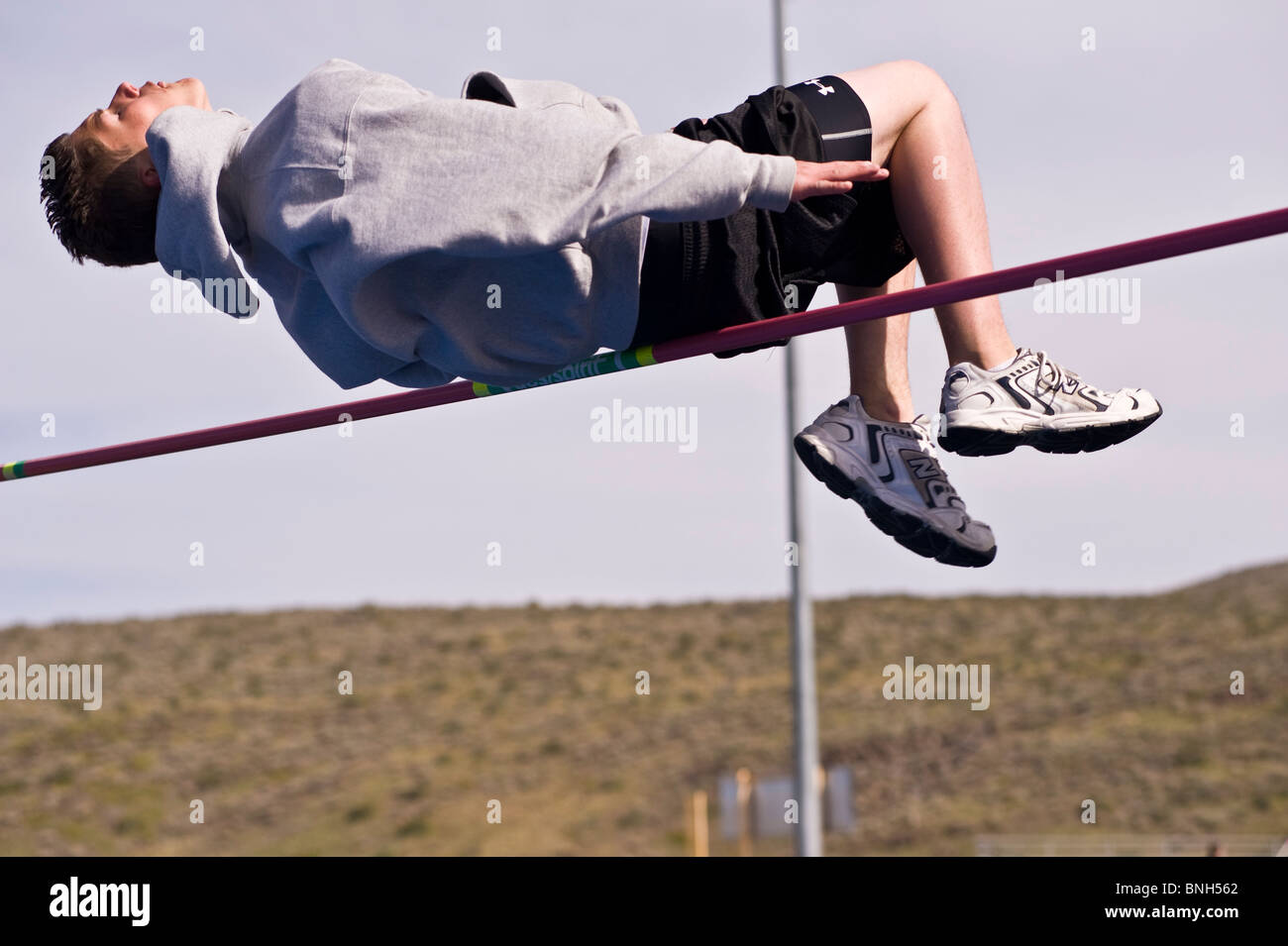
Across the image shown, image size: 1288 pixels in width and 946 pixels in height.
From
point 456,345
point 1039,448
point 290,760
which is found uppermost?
point 456,345

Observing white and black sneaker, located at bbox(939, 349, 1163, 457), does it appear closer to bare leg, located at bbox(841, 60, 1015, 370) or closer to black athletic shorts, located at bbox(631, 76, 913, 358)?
bare leg, located at bbox(841, 60, 1015, 370)

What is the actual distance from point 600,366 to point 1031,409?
3.22 ft

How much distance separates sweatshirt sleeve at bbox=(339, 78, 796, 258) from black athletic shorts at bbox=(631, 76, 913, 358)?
0.80ft

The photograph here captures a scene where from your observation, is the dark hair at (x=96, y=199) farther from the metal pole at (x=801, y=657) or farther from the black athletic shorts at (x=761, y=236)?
the metal pole at (x=801, y=657)

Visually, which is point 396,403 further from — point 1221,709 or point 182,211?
point 1221,709

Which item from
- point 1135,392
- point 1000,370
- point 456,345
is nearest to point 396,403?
point 456,345

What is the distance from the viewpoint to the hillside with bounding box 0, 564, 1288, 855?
28609 millimetres

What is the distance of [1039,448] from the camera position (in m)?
3.33

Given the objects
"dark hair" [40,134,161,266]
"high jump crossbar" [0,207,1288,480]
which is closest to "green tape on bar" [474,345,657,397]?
"high jump crossbar" [0,207,1288,480]

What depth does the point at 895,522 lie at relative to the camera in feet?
11.5

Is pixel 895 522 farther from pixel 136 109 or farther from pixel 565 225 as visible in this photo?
pixel 136 109

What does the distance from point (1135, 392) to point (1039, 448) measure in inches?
9.8
